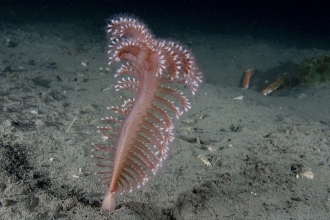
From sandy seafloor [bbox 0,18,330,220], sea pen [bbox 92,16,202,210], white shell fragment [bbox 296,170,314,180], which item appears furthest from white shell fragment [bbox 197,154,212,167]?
sea pen [bbox 92,16,202,210]

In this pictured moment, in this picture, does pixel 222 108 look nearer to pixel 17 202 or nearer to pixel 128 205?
pixel 128 205

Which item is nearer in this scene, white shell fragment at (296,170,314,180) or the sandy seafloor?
the sandy seafloor

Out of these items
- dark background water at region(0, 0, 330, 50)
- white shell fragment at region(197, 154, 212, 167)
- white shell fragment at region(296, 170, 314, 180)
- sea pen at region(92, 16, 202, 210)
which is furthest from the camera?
dark background water at region(0, 0, 330, 50)

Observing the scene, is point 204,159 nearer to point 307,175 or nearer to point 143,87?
point 307,175

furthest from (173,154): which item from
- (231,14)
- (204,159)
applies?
(231,14)

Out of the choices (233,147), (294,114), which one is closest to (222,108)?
(294,114)

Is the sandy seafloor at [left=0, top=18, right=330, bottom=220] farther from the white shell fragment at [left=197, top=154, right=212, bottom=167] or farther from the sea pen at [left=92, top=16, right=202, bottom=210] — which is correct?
the sea pen at [left=92, top=16, right=202, bottom=210]
